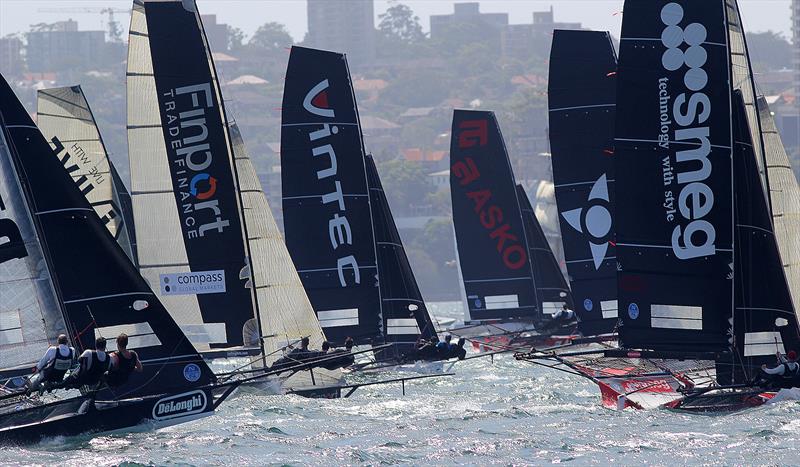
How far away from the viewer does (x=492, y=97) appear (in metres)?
175

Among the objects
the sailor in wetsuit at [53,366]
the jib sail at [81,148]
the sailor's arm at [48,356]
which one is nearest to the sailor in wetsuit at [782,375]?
the sailor in wetsuit at [53,366]

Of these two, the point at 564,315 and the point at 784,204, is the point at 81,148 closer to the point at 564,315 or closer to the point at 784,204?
the point at 564,315

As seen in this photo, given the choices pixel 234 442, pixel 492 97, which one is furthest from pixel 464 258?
pixel 492 97

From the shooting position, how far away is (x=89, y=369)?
14.8 meters

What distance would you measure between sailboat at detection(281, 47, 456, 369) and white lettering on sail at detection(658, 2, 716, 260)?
274 inches

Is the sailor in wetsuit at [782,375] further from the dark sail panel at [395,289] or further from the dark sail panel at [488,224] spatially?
the dark sail panel at [488,224]

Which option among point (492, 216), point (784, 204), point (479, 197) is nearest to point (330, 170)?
point (479, 197)

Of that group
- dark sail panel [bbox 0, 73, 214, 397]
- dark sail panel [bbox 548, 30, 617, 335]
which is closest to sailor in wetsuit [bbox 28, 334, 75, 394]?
dark sail panel [bbox 0, 73, 214, 397]

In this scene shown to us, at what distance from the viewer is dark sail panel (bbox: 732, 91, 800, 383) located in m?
16.8

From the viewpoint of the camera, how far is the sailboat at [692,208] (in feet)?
55.3

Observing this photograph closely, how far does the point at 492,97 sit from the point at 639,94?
15849 centimetres

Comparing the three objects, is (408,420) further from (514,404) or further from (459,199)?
(459,199)

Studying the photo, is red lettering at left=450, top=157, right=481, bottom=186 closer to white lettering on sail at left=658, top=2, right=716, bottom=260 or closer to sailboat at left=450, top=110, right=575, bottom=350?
sailboat at left=450, top=110, right=575, bottom=350

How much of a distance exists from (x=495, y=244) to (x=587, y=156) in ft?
18.1
